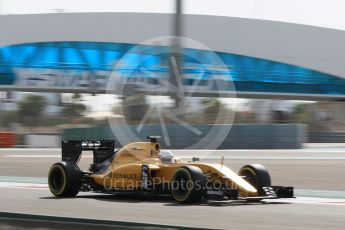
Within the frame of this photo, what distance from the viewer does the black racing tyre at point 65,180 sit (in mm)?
13617

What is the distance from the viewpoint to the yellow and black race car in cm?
1201

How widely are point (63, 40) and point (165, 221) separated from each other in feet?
155

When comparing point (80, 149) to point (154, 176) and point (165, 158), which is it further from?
point (154, 176)

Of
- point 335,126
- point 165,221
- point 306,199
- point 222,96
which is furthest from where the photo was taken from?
point 335,126

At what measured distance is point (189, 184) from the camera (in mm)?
11828

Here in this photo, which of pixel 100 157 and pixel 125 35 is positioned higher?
pixel 125 35

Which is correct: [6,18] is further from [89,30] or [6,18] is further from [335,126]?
[335,126]

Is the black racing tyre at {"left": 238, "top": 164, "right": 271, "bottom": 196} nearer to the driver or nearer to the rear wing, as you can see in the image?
the driver

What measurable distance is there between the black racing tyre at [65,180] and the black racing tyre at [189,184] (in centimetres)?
237

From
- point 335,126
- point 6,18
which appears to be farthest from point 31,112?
point 335,126

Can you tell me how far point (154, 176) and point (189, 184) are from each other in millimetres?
1071

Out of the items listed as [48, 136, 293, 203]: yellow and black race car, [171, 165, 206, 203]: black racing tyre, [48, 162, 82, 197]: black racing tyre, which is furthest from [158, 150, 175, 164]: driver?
[48, 162, 82, 197]: black racing tyre

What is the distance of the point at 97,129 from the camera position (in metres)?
35.9

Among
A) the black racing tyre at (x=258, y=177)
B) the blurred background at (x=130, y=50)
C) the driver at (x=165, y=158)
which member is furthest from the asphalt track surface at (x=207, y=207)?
the blurred background at (x=130, y=50)
